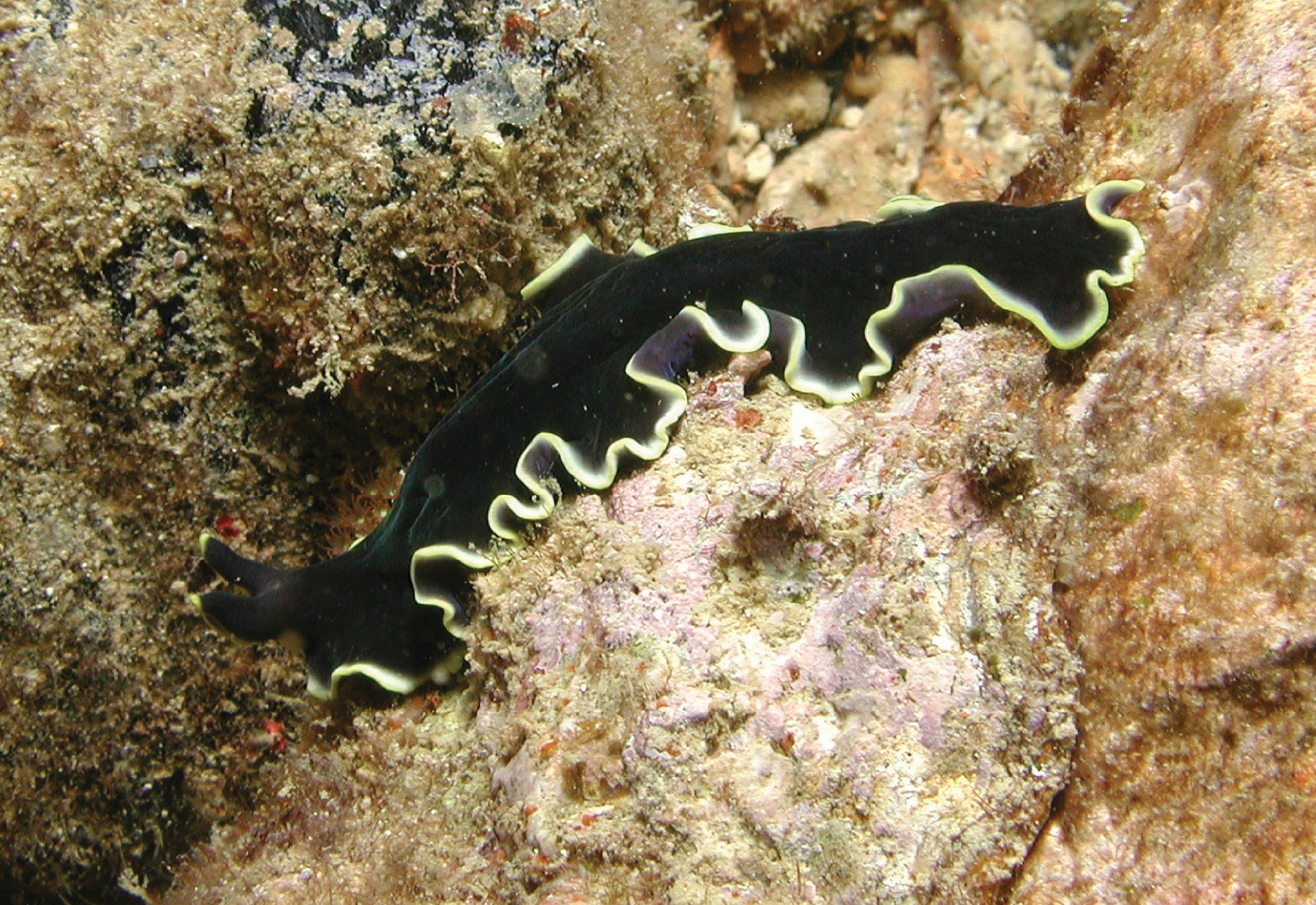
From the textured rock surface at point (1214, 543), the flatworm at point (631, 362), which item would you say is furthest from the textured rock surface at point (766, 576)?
the flatworm at point (631, 362)

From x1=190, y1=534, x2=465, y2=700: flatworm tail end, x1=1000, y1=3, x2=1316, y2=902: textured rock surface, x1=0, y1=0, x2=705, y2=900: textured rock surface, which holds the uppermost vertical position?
x1=0, y1=0, x2=705, y2=900: textured rock surface

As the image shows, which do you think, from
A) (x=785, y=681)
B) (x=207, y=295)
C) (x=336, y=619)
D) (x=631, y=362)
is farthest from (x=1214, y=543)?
(x=207, y=295)

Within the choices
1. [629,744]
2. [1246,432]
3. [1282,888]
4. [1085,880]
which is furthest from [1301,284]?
[629,744]

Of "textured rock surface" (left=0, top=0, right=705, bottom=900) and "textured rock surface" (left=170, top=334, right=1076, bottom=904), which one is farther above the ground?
"textured rock surface" (left=0, top=0, right=705, bottom=900)

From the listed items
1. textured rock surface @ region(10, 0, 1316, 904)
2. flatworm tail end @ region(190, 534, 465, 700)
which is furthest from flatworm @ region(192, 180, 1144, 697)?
textured rock surface @ region(10, 0, 1316, 904)

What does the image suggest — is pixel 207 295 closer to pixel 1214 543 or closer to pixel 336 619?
pixel 336 619

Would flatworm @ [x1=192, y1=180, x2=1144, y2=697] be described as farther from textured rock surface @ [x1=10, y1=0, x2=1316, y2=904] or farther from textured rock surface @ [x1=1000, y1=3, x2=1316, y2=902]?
textured rock surface @ [x1=1000, y1=3, x2=1316, y2=902]

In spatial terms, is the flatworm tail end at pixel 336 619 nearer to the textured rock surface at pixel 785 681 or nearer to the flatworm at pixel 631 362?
the flatworm at pixel 631 362

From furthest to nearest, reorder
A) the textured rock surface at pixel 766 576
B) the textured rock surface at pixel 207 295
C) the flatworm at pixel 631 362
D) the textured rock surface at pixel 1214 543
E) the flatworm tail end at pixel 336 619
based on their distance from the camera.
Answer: the flatworm tail end at pixel 336 619 → the textured rock surface at pixel 207 295 → the flatworm at pixel 631 362 → the textured rock surface at pixel 766 576 → the textured rock surface at pixel 1214 543
